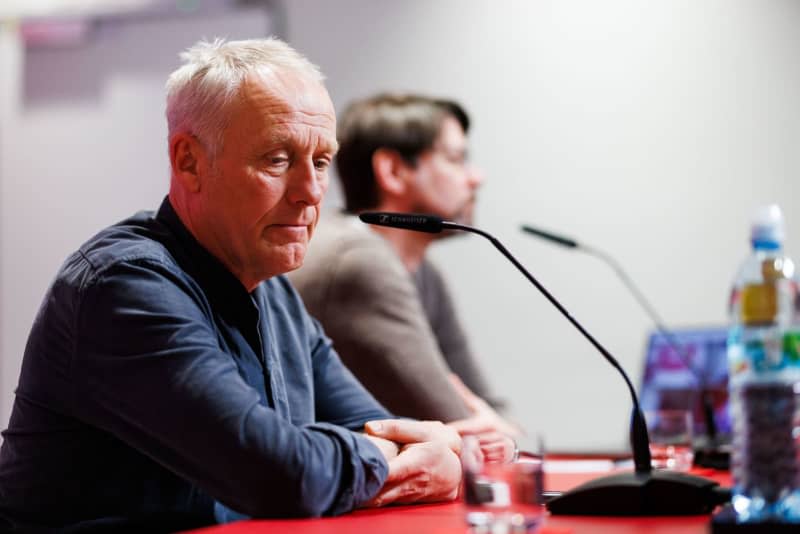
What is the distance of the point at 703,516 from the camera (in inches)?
48.4

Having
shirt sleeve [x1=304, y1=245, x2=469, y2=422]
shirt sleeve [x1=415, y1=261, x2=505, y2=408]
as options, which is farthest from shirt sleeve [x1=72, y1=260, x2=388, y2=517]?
shirt sleeve [x1=415, y1=261, x2=505, y2=408]

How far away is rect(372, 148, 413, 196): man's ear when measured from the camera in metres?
2.88

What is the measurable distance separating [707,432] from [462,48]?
231 centimetres

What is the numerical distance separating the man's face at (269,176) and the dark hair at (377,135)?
129 cm

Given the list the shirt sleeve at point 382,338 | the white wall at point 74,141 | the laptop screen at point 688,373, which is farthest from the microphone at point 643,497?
the white wall at point 74,141

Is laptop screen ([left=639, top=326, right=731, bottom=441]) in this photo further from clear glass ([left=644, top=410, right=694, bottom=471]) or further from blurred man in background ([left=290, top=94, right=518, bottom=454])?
clear glass ([left=644, top=410, right=694, bottom=471])

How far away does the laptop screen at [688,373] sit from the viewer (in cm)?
248

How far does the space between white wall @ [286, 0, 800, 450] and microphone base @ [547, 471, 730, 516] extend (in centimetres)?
249

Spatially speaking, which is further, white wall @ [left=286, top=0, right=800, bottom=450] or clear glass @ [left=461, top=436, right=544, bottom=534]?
white wall @ [left=286, top=0, right=800, bottom=450]

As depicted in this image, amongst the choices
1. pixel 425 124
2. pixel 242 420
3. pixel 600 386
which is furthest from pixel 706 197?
pixel 242 420

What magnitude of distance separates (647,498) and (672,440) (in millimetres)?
682

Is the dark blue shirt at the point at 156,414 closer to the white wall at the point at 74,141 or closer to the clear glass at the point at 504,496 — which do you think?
the clear glass at the point at 504,496

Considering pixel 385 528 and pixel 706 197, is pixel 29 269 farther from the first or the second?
pixel 385 528

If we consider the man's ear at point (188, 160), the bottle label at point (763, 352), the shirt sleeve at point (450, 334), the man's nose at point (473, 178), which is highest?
the man's ear at point (188, 160)
